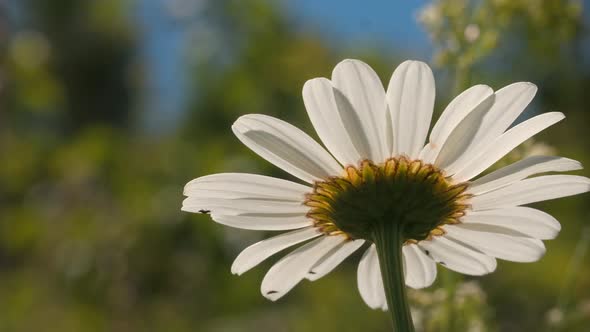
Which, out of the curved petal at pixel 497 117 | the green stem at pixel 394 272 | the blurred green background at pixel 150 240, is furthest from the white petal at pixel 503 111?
the blurred green background at pixel 150 240

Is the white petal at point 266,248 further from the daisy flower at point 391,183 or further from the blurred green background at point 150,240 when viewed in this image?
the blurred green background at point 150,240

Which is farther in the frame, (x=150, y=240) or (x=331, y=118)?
(x=150, y=240)

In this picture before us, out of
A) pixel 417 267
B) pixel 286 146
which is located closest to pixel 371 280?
pixel 417 267

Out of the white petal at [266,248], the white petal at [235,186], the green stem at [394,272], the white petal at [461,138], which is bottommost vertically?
the green stem at [394,272]

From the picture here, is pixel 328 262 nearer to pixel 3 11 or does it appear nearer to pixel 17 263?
pixel 3 11

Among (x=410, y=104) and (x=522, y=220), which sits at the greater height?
(x=410, y=104)

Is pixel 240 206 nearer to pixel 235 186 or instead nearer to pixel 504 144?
pixel 235 186

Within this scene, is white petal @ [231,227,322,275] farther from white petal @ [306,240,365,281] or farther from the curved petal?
the curved petal
